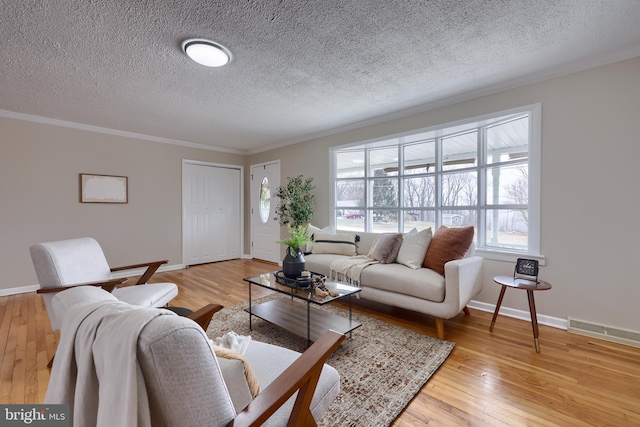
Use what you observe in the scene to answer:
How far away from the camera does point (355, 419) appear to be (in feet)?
4.82

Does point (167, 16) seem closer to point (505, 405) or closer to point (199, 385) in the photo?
point (199, 385)

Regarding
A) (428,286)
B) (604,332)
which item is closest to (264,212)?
(428,286)

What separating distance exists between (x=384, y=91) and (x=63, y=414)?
10.6ft

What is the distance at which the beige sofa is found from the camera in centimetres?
232

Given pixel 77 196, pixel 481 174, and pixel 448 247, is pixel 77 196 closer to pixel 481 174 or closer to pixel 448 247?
pixel 448 247

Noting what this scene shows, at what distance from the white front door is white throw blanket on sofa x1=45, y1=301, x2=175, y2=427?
456cm

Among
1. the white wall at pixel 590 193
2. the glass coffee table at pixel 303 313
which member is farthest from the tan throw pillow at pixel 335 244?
the white wall at pixel 590 193

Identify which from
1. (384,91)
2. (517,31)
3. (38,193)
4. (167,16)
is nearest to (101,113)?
(38,193)

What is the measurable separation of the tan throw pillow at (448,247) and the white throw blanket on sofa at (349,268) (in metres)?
0.61

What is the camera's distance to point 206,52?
85.0 inches

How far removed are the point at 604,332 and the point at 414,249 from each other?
5.37ft

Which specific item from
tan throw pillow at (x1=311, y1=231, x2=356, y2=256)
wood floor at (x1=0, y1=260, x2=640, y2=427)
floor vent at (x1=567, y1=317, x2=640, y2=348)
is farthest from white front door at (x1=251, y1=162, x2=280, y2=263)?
floor vent at (x1=567, y1=317, x2=640, y2=348)

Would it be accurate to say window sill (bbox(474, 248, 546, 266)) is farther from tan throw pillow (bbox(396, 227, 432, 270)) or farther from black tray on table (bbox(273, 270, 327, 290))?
black tray on table (bbox(273, 270, 327, 290))

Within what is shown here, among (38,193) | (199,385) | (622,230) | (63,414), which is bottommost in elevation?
(63,414)
